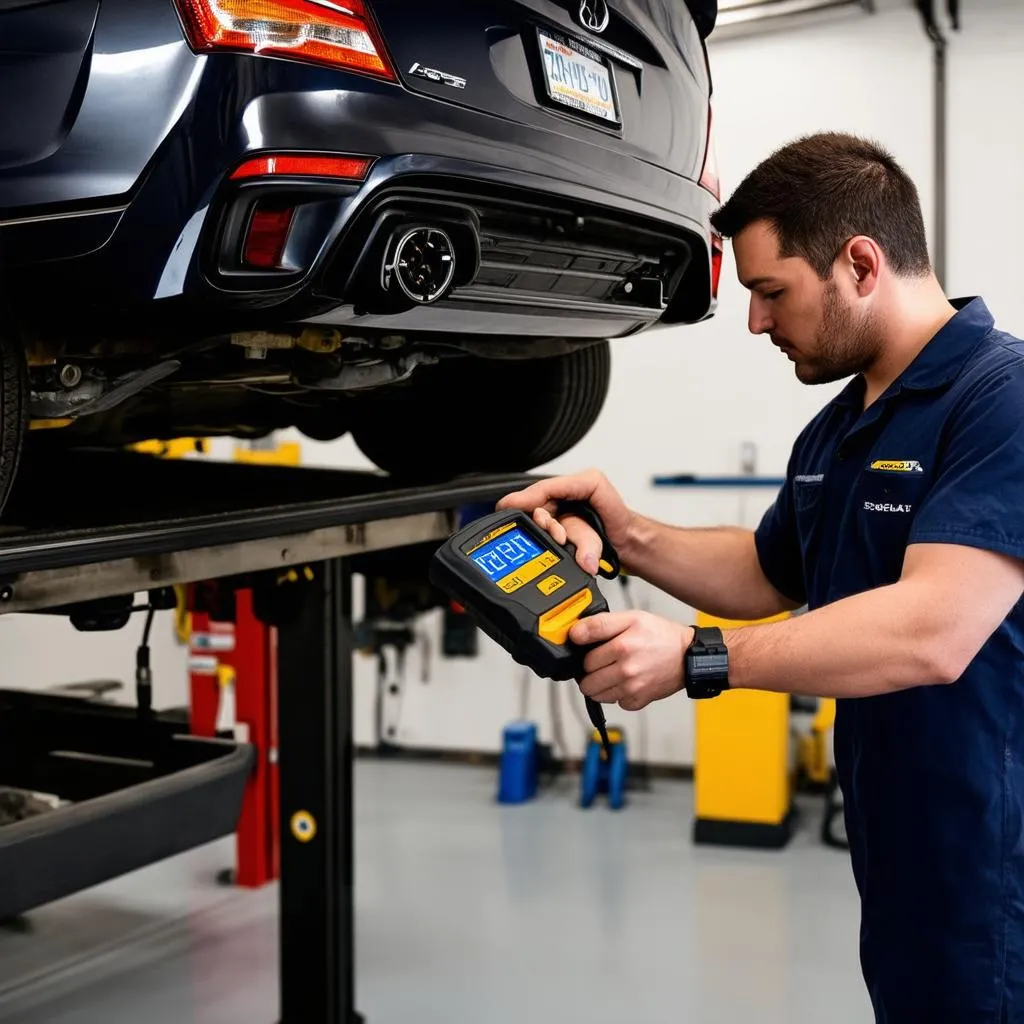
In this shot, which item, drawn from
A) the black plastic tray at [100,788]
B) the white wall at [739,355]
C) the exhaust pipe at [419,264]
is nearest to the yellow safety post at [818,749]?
the white wall at [739,355]

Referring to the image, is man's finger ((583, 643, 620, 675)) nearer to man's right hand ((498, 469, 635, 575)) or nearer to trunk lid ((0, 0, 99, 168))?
man's right hand ((498, 469, 635, 575))

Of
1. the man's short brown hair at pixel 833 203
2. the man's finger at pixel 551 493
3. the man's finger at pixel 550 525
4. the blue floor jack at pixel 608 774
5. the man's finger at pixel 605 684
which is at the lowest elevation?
the blue floor jack at pixel 608 774

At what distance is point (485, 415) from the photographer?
10.1 ft

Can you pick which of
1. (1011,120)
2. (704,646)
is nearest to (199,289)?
(704,646)

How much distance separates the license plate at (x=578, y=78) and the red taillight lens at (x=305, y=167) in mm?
446

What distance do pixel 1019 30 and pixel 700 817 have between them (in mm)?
3570

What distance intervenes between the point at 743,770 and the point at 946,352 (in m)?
3.57

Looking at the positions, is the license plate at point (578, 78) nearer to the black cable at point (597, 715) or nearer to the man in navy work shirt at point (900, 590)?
the man in navy work shirt at point (900, 590)

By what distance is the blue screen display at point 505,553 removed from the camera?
4.84 ft

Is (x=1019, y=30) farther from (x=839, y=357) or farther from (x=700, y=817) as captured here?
(x=839, y=357)

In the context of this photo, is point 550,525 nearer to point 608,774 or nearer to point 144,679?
point 144,679

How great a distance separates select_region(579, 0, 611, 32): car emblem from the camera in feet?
6.72

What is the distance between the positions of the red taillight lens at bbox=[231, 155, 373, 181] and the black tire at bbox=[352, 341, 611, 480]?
1283 mm

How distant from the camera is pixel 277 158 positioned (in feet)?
5.03
